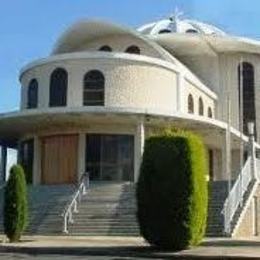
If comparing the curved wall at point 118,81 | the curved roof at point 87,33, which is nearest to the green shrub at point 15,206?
the curved wall at point 118,81

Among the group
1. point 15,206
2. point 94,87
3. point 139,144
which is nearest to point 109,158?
point 139,144

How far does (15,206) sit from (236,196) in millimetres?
8675

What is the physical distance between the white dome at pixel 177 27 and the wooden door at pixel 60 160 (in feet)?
43.1

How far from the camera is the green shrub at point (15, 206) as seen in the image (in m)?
21.8

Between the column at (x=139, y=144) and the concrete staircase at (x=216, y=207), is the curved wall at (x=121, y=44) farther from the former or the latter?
the concrete staircase at (x=216, y=207)

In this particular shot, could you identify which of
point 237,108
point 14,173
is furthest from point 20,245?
point 237,108

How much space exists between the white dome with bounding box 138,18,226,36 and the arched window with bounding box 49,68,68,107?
1168cm

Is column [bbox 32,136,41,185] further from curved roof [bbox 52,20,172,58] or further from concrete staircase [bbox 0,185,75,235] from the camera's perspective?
curved roof [bbox 52,20,172,58]

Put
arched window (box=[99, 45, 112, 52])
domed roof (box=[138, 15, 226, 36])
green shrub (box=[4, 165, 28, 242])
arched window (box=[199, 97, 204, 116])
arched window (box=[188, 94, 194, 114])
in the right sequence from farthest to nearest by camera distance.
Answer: domed roof (box=[138, 15, 226, 36]) < arched window (box=[99, 45, 112, 52]) < arched window (box=[199, 97, 204, 116]) < arched window (box=[188, 94, 194, 114]) < green shrub (box=[4, 165, 28, 242])

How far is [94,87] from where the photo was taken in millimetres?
32781

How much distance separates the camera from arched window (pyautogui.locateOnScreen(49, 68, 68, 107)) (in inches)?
1296

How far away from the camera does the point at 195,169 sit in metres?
17.8

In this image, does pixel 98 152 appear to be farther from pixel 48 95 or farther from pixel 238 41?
pixel 238 41

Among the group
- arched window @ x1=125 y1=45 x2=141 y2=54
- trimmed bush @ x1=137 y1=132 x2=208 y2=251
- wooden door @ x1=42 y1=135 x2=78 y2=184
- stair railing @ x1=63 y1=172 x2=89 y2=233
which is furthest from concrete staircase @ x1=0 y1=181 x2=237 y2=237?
arched window @ x1=125 y1=45 x2=141 y2=54
